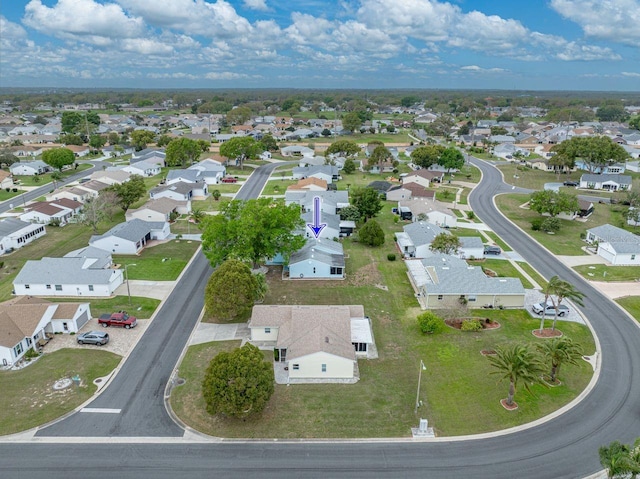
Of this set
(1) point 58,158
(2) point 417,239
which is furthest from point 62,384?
(1) point 58,158

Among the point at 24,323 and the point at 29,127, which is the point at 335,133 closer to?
the point at 29,127

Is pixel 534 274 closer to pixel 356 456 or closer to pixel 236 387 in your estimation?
pixel 356 456

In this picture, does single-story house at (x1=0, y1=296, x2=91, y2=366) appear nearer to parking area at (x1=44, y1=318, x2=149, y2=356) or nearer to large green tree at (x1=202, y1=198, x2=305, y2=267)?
parking area at (x1=44, y1=318, x2=149, y2=356)

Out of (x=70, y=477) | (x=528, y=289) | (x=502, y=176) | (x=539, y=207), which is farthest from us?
(x=502, y=176)

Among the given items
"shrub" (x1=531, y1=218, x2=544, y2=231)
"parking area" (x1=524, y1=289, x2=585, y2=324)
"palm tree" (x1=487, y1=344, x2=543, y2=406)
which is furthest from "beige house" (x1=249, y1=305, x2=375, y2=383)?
"shrub" (x1=531, y1=218, x2=544, y2=231)

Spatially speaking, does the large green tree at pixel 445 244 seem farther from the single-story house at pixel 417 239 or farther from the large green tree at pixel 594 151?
the large green tree at pixel 594 151

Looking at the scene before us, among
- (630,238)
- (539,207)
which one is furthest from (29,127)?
(630,238)
